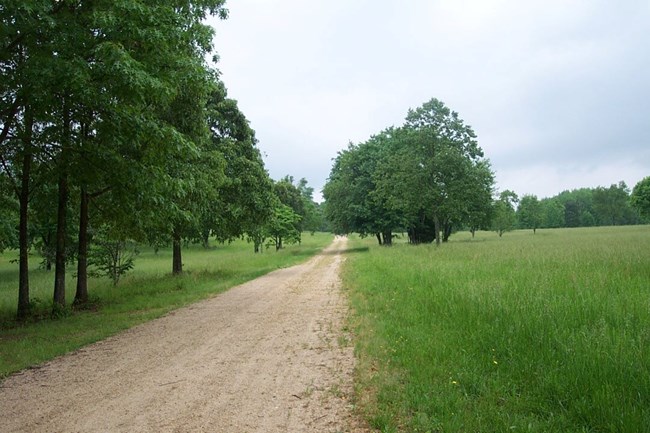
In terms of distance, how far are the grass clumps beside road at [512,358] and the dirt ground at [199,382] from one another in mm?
568

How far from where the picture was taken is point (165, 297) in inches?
564

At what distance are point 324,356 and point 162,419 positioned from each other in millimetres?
2803

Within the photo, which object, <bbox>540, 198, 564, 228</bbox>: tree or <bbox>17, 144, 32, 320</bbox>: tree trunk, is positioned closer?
<bbox>17, 144, 32, 320</bbox>: tree trunk

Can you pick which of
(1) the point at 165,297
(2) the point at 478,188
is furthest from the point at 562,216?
(1) the point at 165,297

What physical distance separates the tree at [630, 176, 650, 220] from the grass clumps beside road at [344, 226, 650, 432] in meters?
65.8

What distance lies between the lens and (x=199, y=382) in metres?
5.59

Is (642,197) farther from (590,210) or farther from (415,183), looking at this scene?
(590,210)

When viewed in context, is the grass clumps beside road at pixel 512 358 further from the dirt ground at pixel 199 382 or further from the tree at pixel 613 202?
the tree at pixel 613 202

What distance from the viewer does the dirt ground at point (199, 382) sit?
4434mm

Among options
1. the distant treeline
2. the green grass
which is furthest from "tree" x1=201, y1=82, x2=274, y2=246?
the distant treeline

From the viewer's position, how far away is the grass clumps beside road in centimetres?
407

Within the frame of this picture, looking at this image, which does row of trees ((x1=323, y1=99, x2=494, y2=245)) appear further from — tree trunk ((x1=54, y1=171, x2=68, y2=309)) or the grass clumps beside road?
tree trunk ((x1=54, y1=171, x2=68, y2=309))

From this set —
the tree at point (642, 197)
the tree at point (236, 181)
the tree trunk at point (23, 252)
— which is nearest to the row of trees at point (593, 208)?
the tree at point (642, 197)

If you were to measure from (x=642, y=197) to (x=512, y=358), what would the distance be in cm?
7297
